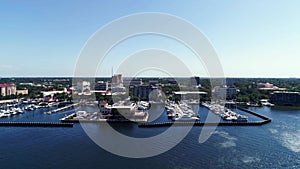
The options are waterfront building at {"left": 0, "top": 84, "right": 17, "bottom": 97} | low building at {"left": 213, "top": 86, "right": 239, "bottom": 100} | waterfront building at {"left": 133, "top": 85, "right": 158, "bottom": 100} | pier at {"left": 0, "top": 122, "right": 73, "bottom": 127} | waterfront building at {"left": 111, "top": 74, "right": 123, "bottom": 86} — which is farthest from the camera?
waterfront building at {"left": 111, "top": 74, "right": 123, "bottom": 86}

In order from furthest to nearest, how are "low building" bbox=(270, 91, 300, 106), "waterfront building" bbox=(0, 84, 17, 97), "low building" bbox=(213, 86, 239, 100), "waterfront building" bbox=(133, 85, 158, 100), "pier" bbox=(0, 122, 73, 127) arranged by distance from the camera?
"waterfront building" bbox=(133, 85, 158, 100), "waterfront building" bbox=(0, 84, 17, 97), "low building" bbox=(213, 86, 239, 100), "low building" bbox=(270, 91, 300, 106), "pier" bbox=(0, 122, 73, 127)

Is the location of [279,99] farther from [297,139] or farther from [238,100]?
[297,139]

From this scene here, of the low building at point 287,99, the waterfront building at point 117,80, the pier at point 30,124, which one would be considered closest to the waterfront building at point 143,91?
the waterfront building at point 117,80

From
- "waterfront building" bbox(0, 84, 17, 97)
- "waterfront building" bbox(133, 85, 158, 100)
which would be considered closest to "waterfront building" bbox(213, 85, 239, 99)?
"waterfront building" bbox(133, 85, 158, 100)

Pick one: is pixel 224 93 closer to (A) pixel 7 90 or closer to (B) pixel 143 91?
(B) pixel 143 91

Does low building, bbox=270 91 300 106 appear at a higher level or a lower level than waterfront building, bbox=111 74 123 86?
lower

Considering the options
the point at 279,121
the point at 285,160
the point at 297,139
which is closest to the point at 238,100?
the point at 279,121

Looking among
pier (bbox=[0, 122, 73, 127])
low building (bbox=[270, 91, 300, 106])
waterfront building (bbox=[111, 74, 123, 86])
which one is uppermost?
waterfront building (bbox=[111, 74, 123, 86])

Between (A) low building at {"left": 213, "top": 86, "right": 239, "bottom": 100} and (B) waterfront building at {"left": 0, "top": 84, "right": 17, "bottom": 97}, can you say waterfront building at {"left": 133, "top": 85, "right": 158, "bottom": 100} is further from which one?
(B) waterfront building at {"left": 0, "top": 84, "right": 17, "bottom": 97}

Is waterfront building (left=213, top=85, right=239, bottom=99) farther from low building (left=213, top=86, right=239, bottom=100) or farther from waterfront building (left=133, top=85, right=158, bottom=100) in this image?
waterfront building (left=133, top=85, right=158, bottom=100)

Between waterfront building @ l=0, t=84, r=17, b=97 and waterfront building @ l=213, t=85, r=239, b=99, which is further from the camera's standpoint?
waterfront building @ l=0, t=84, r=17, b=97

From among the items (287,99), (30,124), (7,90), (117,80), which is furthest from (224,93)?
(7,90)
